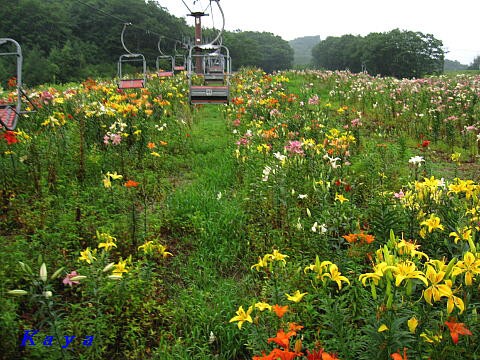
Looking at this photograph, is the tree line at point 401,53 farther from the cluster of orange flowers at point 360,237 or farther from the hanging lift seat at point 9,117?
the cluster of orange flowers at point 360,237

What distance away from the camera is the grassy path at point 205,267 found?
8.25ft

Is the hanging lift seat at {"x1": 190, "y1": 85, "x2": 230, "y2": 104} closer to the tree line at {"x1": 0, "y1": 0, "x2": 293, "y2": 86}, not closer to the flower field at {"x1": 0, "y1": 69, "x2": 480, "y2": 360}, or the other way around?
the flower field at {"x1": 0, "y1": 69, "x2": 480, "y2": 360}

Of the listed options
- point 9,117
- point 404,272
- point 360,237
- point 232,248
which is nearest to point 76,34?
point 9,117

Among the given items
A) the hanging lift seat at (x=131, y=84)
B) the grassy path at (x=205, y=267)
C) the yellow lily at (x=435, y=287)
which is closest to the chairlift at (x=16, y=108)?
the grassy path at (x=205, y=267)

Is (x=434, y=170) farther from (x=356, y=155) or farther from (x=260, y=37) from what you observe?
(x=260, y=37)

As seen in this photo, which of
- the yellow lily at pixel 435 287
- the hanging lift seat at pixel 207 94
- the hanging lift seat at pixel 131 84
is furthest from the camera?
the hanging lift seat at pixel 131 84

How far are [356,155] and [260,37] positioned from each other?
10596 cm

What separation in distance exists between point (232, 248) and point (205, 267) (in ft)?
1.39

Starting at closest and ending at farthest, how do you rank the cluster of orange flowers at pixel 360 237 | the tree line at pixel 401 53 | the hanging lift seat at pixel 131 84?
the cluster of orange flowers at pixel 360 237 < the hanging lift seat at pixel 131 84 < the tree line at pixel 401 53

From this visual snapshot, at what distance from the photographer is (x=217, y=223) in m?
3.92

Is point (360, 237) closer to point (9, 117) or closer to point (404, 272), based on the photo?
point (404, 272)

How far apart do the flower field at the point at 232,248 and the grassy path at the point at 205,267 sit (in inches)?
0.6

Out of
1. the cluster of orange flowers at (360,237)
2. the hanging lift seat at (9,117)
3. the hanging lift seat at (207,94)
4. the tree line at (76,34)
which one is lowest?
the cluster of orange flowers at (360,237)

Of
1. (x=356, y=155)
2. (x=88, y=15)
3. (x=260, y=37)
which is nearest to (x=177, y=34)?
(x=88, y=15)
